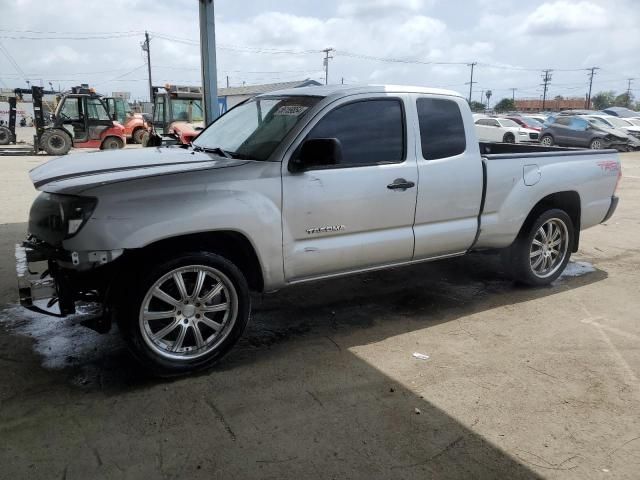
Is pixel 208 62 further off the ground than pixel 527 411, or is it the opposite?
pixel 208 62

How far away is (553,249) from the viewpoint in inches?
218

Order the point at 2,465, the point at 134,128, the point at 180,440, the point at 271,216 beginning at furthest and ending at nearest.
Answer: the point at 134,128, the point at 271,216, the point at 180,440, the point at 2,465

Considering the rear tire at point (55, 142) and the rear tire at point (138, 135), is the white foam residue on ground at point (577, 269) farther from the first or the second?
the rear tire at point (138, 135)

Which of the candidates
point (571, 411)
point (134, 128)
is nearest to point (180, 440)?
point (571, 411)

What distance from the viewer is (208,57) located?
8008mm

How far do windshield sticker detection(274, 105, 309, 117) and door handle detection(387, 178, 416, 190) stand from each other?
0.88 meters

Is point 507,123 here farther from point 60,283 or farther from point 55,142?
point 60,283

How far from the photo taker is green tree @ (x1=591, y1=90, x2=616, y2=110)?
4058 inches

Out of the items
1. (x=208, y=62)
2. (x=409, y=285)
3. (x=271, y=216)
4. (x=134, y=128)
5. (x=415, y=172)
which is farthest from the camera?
(x=134, y=128)

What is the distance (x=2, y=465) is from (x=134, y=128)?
2474cm

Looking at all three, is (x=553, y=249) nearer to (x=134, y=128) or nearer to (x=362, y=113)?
(x=362, y=113)

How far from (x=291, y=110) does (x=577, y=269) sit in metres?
4.06

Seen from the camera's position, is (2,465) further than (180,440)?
No

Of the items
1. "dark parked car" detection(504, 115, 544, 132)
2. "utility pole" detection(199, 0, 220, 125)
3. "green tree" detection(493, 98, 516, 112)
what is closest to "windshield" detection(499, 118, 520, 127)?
"dark parked car" detection(504, 115, 544, 132)
